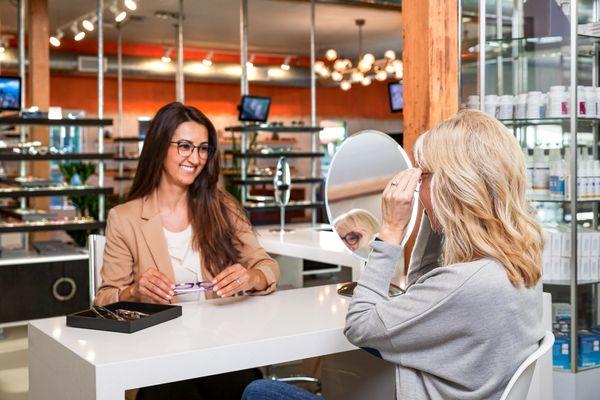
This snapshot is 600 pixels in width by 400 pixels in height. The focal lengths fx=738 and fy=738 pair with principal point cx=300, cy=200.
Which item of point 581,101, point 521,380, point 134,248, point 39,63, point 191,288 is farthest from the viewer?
point 39,63

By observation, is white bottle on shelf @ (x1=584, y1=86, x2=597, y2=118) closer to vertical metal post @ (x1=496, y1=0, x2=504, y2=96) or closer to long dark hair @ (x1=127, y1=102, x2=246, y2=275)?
vertical metal post @ (x1=496, y1=0, x2=504, y2=96)

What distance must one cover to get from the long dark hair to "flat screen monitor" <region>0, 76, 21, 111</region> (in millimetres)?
3577

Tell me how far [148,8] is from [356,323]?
25.8 feet

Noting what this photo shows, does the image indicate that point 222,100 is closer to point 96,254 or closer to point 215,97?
point 215,97

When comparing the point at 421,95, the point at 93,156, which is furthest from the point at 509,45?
the point at 93,156

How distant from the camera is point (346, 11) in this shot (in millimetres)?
9398

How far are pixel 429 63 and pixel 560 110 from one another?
84 cm

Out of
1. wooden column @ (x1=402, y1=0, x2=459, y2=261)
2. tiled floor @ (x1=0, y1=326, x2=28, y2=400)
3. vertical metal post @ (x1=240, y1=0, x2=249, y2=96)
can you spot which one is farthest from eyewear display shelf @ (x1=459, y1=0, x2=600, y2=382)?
vertical metal post @ (x1=240, y1=0, x2=249, y2=96)

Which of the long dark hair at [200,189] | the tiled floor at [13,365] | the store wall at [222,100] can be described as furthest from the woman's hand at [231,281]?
the store wall at [222,100]

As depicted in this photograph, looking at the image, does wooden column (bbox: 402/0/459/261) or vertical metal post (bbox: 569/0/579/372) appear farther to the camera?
vertical metal post (bbox: 569/0/579/372)

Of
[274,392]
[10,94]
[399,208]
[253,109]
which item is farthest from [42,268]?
[399,208]

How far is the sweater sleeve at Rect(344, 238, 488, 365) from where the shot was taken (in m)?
1.43

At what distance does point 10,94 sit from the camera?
5.76 m

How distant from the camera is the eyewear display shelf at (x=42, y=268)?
17.3 ft
